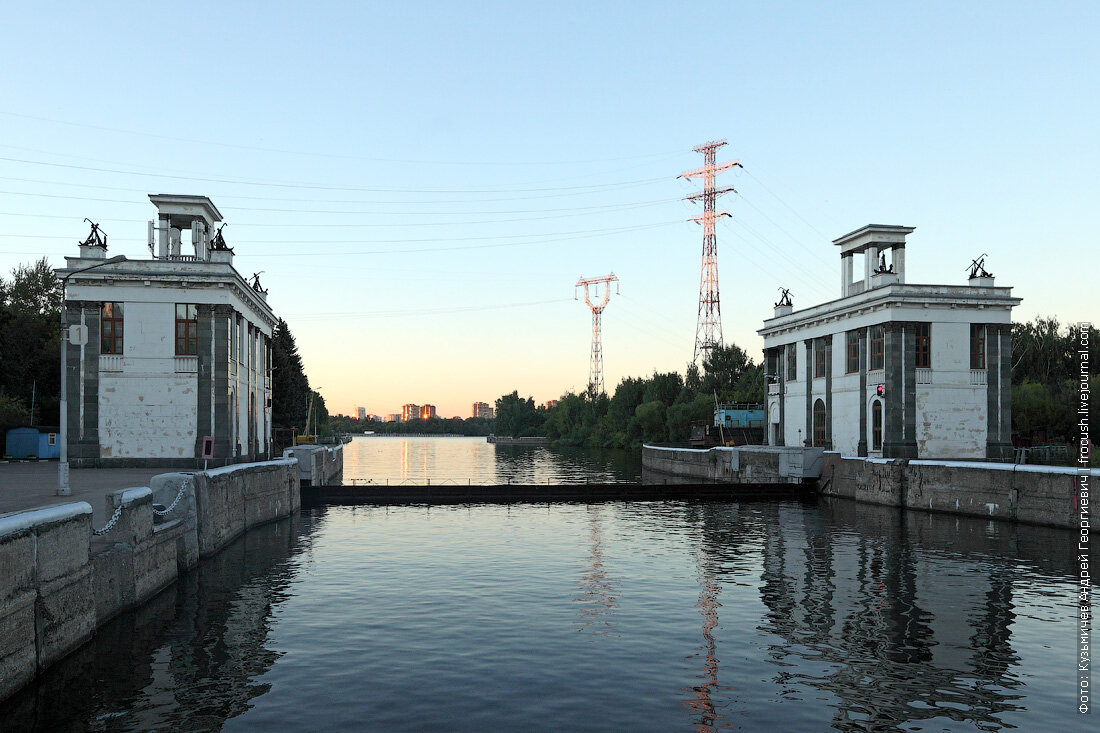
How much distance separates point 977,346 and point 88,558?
56905mm

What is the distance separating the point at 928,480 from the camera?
43.6 meters

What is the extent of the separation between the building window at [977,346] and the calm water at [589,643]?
28.3m

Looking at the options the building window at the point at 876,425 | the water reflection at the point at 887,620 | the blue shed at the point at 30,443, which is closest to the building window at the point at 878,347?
the building window at the point at 876,425

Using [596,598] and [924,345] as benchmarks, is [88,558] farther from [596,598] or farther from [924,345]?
[924,345]

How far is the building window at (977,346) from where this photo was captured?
55.8m

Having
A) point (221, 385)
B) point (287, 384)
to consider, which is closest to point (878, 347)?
point (221, 385)

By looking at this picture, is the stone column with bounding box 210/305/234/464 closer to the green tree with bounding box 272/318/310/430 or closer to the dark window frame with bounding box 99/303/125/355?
the dark window frame with bounding box 99/303/125/355

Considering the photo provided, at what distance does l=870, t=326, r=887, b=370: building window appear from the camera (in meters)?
55.5

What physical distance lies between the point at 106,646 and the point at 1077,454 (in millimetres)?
56215

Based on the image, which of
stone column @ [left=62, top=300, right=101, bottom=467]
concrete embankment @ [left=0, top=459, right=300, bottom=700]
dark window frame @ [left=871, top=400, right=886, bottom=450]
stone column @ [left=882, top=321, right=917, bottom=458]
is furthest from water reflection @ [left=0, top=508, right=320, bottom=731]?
dark window frame @ [left=871, top=400, right=886, bottom=450]

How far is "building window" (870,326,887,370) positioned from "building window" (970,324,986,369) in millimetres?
6380

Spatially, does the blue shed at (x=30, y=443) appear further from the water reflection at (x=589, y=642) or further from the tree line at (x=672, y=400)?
the tree line at (x=672, y=400)

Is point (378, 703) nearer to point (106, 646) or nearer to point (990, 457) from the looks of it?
point (106, 646)

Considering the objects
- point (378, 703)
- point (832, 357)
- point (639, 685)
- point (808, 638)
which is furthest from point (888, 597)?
point (832, 357)
